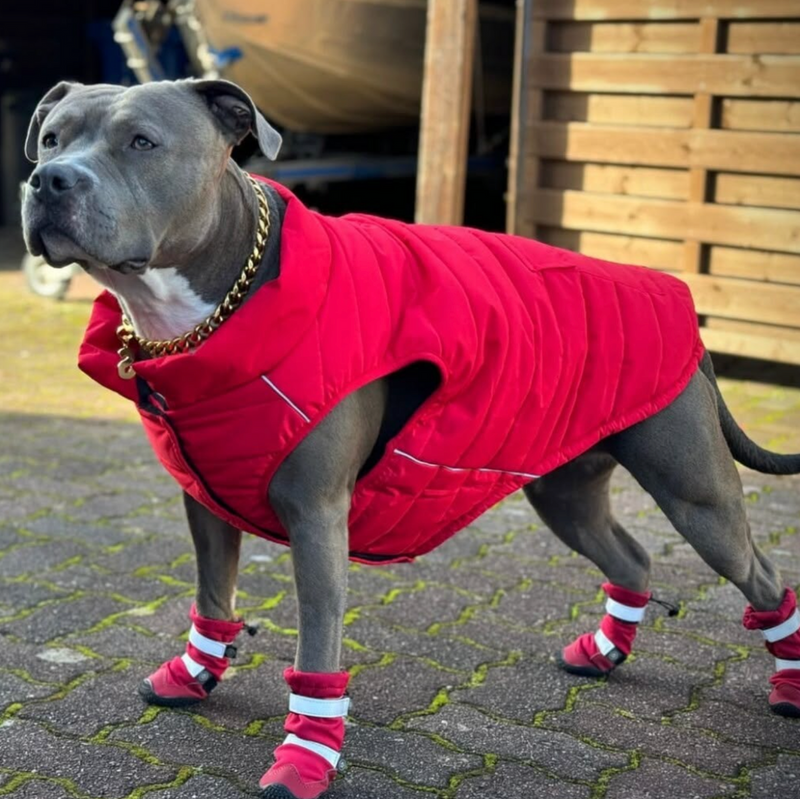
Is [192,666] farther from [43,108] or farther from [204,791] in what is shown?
[43,108]

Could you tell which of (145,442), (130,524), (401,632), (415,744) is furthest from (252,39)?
(415,744)

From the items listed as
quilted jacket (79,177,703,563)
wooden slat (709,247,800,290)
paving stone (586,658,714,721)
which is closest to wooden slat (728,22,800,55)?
wooden slat (709,247,800,290)

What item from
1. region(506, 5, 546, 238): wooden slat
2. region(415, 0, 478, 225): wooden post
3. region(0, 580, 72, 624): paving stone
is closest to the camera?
region(0, 580, 72, 624): paving stone

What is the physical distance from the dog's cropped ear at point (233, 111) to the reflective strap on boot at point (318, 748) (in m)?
1.34

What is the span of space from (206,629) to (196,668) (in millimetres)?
108

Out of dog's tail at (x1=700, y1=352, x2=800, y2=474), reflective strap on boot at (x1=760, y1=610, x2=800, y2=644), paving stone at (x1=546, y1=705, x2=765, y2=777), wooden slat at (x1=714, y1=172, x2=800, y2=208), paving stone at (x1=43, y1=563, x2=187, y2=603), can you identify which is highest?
wooden slat at (x1=714, y1=172, x2=800, y2=208)

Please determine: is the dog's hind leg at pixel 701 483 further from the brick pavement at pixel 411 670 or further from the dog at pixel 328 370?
the brick pavement at pixel 411 670

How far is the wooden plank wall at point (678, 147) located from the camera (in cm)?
688

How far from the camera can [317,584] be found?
288 cm

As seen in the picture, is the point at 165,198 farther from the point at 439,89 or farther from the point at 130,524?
the point at 439,89

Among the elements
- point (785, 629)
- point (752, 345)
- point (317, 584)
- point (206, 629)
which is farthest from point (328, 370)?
point (752, 345)

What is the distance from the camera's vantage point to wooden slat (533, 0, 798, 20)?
6.77 m

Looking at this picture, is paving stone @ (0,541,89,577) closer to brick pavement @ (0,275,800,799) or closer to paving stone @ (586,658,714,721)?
brick pavement @ (0,275,800,799)

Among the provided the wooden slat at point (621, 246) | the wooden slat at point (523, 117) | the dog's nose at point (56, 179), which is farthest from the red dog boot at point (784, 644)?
the wooden slat at point (523, 117)
